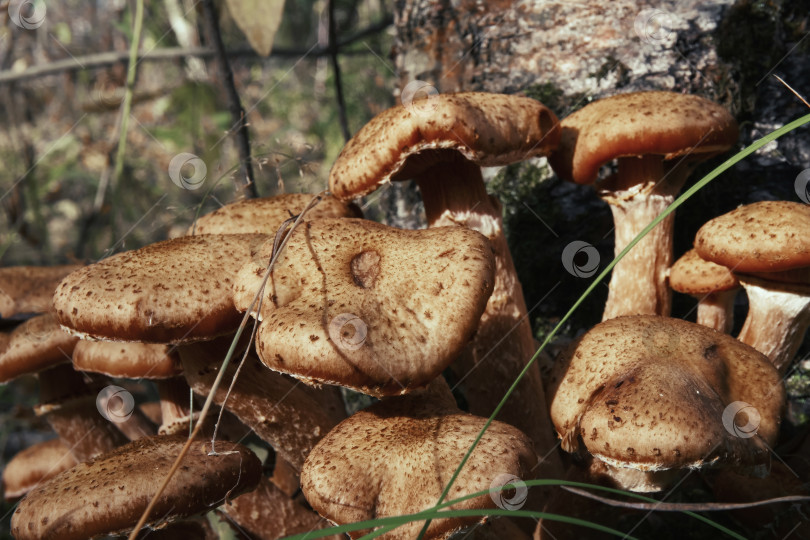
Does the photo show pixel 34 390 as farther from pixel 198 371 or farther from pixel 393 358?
pixel 393 358

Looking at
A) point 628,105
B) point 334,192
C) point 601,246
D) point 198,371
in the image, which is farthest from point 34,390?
point 628,105

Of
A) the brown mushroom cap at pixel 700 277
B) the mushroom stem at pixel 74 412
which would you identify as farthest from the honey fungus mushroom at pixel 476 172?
the mushroom stem at pixel 74 412

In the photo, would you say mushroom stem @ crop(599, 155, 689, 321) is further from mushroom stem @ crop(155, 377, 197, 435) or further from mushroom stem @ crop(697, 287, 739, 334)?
mushroom stem @ crop(155, 377, 197, 435)

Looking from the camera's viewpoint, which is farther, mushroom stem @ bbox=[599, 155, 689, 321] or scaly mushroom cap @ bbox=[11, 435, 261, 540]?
mushroom stem @ bbox=[599, 155, 689, 321]

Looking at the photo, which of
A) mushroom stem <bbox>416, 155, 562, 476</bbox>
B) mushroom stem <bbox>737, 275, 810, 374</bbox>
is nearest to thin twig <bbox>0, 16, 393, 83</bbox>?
mushroom stem <bbox>416, 155, 562, 476</bbox>

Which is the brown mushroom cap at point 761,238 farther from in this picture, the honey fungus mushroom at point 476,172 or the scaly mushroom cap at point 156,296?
the scaly mushroom cap at point 156,296

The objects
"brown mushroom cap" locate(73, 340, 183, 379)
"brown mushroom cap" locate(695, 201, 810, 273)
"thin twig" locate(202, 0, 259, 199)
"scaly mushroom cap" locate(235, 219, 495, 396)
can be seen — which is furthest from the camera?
"thin twig" locate(202, 0, 259, 199)
